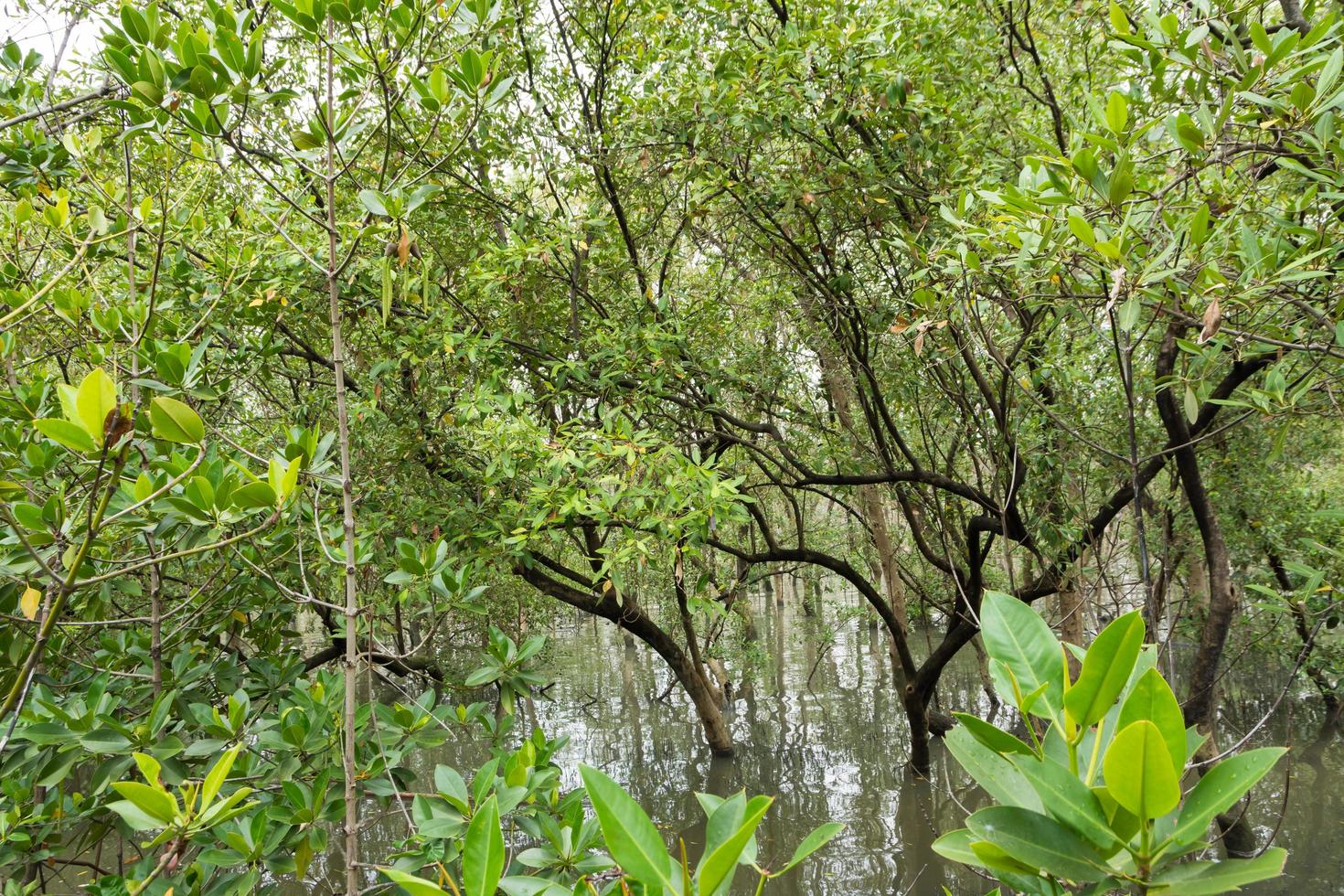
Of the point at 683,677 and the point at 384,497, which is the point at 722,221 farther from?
the point at 683,677

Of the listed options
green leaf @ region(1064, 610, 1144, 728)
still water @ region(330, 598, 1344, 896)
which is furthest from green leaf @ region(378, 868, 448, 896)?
still water @ region(330, 598, 1344, 896)

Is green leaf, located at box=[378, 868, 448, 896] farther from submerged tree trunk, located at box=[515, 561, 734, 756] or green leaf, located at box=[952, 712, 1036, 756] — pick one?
submerged tree trunk, located at box=[515, 561, 734, 756]

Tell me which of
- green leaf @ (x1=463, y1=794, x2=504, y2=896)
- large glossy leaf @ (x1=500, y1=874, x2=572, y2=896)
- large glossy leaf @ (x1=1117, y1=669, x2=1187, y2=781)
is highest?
large glossy leaf @ (x1=1117, y1=669, x2=1187, y2=781)

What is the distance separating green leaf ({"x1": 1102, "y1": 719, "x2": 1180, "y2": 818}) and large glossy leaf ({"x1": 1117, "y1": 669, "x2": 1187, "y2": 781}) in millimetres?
43

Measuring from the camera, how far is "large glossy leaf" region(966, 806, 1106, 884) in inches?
27.8

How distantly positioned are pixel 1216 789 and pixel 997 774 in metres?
0.19

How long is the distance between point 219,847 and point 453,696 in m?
9.61

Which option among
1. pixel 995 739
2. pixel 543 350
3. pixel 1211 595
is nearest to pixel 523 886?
pixel 995 739

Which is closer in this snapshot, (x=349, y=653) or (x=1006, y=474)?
(x=349, y=653)

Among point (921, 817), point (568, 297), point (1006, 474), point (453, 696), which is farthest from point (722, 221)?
point (453, 696)

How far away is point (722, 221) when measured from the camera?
545 centimetres

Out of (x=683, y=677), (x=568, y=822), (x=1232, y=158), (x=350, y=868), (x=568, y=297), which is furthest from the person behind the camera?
(x=683, y=677)

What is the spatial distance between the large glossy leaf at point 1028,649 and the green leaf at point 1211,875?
0.16m

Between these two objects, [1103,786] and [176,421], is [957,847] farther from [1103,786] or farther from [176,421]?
[176,421]
